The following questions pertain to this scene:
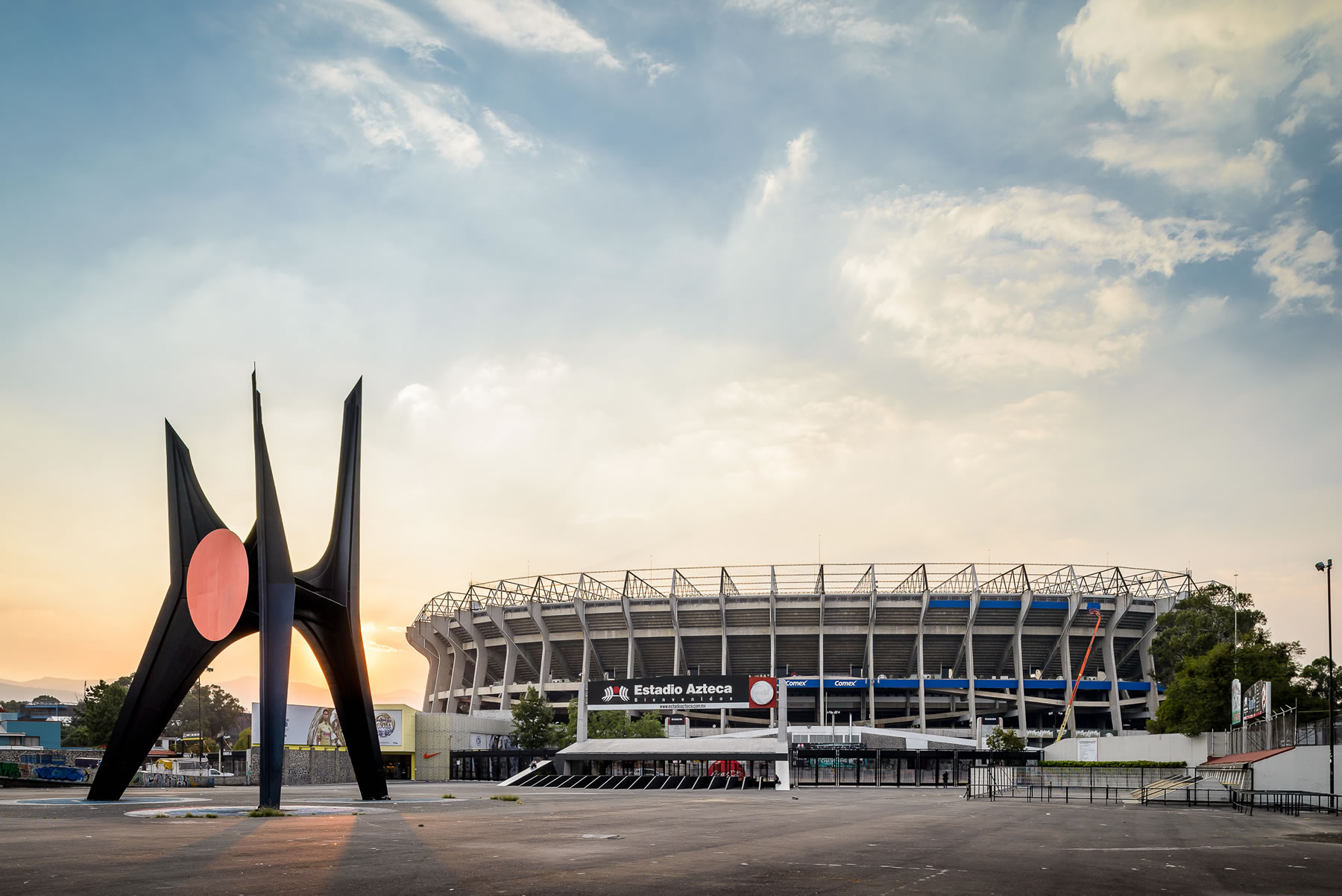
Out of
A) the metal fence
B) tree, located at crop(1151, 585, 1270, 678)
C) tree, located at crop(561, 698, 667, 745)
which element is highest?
tree, located at crop(1151, 585, 1270, 678)

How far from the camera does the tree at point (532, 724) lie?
8656 cm

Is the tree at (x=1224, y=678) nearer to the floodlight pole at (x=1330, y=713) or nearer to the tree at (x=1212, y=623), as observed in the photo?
the tree at (x=1212, y=623)

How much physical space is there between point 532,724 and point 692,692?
22.3m

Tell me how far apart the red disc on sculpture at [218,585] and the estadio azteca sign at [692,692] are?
39.5m

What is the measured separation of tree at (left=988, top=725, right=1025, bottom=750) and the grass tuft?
2813 inches

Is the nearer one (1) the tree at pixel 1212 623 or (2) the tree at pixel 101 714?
(1) the tree at pixel 1212 623

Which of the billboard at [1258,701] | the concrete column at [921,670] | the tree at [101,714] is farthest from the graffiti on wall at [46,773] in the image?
the concrete column at [921,670]

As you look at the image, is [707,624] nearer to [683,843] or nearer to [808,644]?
[808,644]

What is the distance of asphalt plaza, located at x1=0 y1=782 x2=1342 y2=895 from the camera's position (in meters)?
14.7

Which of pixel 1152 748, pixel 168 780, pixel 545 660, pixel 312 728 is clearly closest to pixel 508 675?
pixel 545 660

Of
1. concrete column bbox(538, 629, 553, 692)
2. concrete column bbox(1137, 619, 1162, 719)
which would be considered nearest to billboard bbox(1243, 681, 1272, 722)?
concrete column bbox(1137, 619, 1162, 719)

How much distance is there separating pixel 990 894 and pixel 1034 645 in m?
100

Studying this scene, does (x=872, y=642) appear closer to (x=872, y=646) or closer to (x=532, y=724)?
(x=872, y=646)

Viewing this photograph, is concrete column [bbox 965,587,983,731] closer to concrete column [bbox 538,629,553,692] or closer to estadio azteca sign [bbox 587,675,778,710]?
estadio azteca sign [bbox 587,675,778,710]
